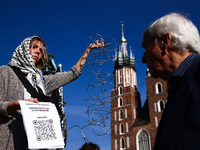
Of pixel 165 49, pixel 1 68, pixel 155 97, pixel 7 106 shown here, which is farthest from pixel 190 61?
pixel 155 97

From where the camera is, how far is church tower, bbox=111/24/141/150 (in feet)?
91.2

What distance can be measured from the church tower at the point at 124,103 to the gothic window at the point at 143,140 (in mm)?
877

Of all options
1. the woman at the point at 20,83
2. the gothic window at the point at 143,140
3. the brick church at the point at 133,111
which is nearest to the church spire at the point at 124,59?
the brick church at the point at 133,111

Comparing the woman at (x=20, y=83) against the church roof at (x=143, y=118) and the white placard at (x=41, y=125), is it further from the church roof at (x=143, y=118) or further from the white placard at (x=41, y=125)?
the church roof at (x=143, y=118)

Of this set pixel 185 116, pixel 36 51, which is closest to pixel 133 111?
pixel 36 51

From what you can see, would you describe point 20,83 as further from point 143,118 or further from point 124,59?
point 124,59

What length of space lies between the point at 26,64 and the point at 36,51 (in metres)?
0.16

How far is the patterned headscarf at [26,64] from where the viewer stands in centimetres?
151

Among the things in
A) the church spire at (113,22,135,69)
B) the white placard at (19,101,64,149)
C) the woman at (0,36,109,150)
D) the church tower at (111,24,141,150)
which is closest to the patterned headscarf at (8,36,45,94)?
the woman at (0,36,109,150)

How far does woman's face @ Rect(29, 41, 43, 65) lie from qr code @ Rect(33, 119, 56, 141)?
47cm

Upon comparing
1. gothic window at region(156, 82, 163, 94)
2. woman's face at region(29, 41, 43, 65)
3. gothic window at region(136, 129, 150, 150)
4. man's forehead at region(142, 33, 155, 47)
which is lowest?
gothic window at region(136, 129, 150, 150)

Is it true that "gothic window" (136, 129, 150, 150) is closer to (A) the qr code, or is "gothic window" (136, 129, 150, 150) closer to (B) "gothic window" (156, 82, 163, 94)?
(B) "gothic window" (156, 82, 163, 94)

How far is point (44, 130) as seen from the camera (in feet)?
4.28

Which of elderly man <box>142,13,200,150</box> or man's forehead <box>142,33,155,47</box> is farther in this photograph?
man's forehead <box>142,33,155,47</box>
